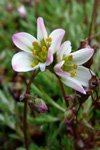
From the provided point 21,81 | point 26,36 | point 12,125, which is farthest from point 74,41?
point 26,36

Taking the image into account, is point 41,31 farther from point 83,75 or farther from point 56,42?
point 83,75

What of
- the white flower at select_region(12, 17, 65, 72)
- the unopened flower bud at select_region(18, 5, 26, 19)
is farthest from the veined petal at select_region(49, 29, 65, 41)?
the unopened flower bud at select_region(18, 5, 26, 19)

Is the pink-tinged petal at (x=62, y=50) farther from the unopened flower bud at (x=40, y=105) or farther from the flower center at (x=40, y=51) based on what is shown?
the unopened flower bud at (x=40, y=105)

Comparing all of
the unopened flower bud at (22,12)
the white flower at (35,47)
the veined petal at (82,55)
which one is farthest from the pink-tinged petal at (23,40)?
the unopened flower bud at (22,12)

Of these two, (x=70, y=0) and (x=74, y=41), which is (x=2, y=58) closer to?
(x=74, y=41)

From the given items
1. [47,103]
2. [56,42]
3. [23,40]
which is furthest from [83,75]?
[47,103]

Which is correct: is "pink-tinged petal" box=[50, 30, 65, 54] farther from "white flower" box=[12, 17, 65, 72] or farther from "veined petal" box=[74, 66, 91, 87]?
"veined petal" box=[74, 66, 91, 87]
